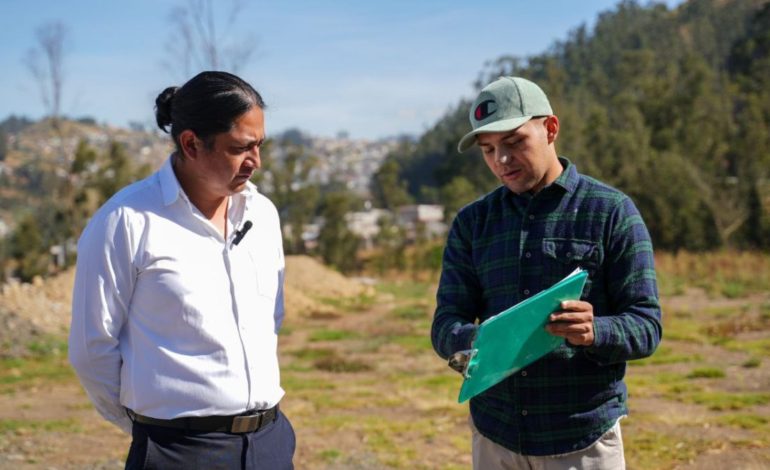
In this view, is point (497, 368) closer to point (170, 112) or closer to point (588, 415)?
point (588, 415)

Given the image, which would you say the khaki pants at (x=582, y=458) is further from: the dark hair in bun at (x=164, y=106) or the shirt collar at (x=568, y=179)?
the dark hair in bun at (x=164, y=106)

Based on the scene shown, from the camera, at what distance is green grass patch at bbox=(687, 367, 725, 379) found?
27.3 ft

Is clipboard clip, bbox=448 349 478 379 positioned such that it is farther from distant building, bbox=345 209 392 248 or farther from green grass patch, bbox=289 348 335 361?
distant building, bbox=345 209 392 248

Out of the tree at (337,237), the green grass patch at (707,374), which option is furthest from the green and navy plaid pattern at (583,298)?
the tree at (337,237)

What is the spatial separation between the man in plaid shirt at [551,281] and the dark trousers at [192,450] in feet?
2.00

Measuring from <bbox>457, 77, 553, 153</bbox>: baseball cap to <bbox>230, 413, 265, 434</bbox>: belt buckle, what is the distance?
1.01 metres

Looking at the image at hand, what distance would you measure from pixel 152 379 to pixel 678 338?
9898mm

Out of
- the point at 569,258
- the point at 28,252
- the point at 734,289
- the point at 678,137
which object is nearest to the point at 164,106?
the point at 569,258

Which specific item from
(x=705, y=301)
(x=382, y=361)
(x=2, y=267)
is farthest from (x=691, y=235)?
(x=2, y=267)

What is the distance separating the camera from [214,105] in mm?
2244

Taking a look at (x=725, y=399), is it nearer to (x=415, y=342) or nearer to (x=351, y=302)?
(x=415, y=342)

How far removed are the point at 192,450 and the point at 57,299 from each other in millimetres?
14569

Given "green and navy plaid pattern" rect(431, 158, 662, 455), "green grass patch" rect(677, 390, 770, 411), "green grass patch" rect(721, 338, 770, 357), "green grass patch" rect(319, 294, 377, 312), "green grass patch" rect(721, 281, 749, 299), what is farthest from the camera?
"green grass patch" rect(319, 294, 377, 312)

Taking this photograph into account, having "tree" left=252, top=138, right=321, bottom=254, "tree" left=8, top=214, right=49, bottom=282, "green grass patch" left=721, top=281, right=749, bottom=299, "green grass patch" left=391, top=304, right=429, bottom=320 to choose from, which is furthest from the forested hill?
"tree" left=8, top=214, right=49, bottom=282
